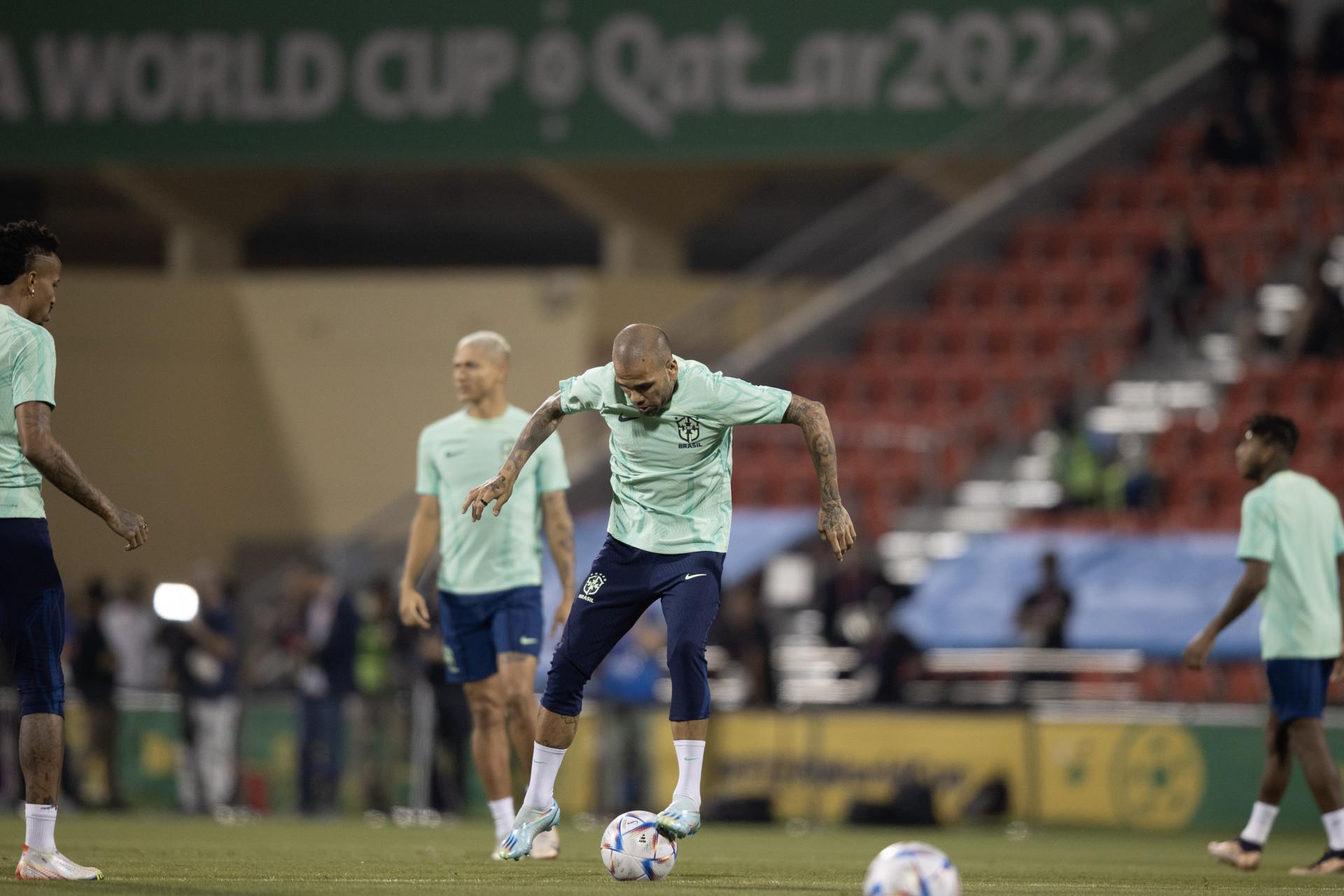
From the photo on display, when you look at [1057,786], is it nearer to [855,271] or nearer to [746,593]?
[746,593]

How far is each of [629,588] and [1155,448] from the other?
11.8m

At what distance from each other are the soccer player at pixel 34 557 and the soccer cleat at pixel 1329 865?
19.6ft

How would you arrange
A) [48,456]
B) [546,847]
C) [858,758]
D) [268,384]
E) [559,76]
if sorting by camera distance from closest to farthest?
1. [48,456]
2. [546,847]
3. [858,758]
4. [559,76]
5. [268,384]

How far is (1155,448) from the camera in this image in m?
18.5

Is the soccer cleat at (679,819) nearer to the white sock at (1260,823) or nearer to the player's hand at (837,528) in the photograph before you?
the player's hand at (837,528)

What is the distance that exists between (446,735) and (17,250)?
8646mm

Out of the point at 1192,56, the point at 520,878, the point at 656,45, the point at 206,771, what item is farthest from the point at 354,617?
the point at 1192,56

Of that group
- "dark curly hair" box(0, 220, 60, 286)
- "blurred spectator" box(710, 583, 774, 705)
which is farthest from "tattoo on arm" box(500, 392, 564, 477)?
"blurred spectator" box(710, 583, 774, 705)

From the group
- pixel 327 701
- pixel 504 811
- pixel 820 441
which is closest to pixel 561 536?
pixel 504 811

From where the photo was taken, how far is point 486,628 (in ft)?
30.9

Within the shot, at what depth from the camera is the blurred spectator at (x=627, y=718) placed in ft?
49.1

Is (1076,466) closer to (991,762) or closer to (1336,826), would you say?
(991,762)

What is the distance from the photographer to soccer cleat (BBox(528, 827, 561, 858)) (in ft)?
29.8

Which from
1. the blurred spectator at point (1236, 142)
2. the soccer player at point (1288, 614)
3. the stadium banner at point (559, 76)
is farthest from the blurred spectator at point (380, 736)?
the blurred spectator at point (1236, 142)
